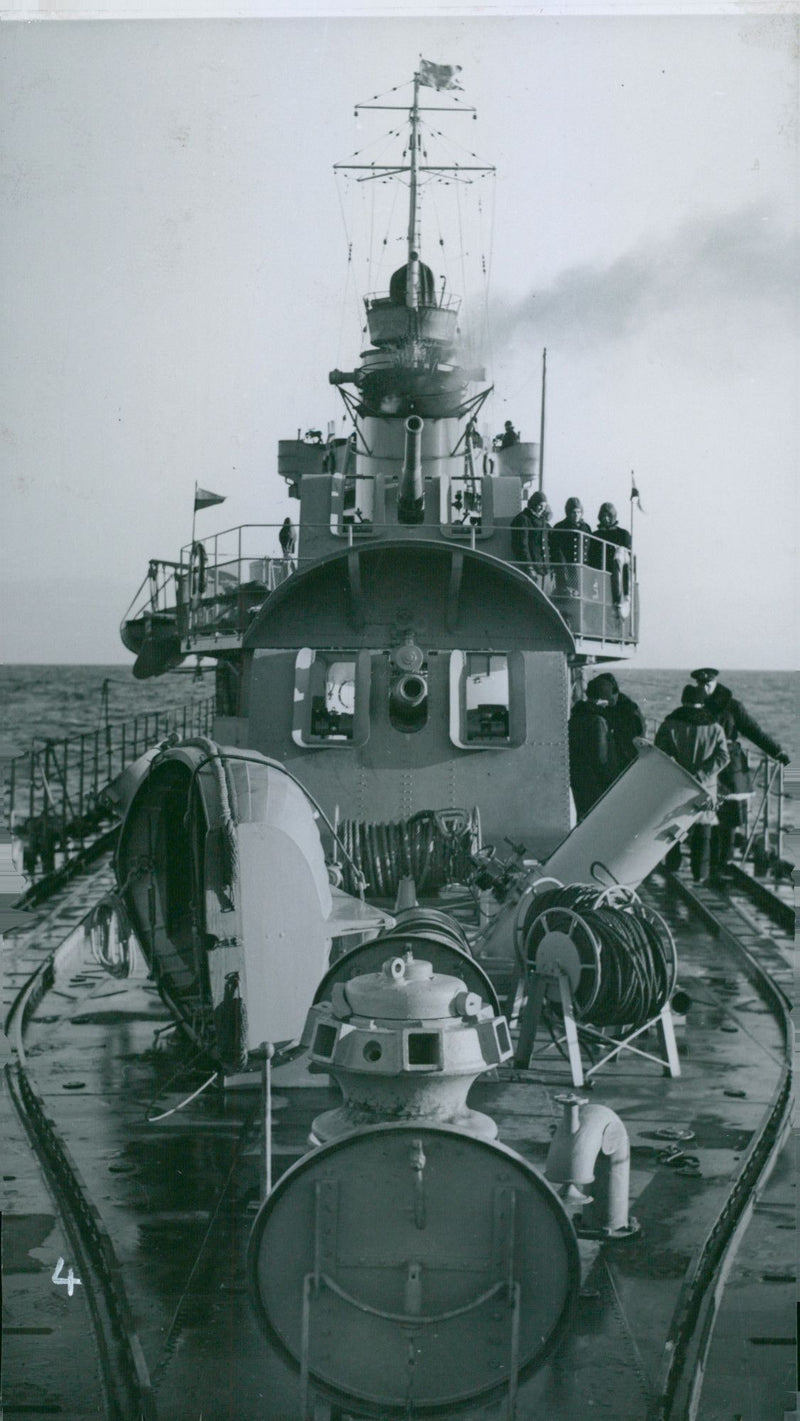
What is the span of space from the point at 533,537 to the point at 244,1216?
789 centimetres

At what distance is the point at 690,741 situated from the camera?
9.99m

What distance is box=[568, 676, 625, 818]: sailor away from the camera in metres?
11.2

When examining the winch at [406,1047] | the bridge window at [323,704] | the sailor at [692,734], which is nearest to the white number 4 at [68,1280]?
the winch at [406,1047]

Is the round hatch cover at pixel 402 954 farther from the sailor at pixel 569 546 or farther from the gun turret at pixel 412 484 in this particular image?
the sailor at pixel 569 546

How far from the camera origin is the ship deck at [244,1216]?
3863 millimetres

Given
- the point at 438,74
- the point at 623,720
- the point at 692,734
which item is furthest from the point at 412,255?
the point at 438,74

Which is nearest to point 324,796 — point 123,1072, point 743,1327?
point 123,1072

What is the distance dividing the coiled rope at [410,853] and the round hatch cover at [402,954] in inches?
127

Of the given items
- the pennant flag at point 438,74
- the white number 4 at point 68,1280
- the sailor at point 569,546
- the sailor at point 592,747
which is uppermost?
the pennant flag at point 438,74

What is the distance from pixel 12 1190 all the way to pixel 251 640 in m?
5.85

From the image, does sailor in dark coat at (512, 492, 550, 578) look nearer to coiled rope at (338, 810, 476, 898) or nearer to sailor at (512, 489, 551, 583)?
sailor at (512, 489, 551, 583)

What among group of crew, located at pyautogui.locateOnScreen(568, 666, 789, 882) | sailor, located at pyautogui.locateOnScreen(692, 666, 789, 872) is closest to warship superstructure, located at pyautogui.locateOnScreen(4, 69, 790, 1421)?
group of crew, located at pyautogui.locateOnScreen(568, 666, 789, 882)

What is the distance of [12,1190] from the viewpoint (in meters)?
5.33

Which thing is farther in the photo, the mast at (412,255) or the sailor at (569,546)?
the mast at (412,255)
